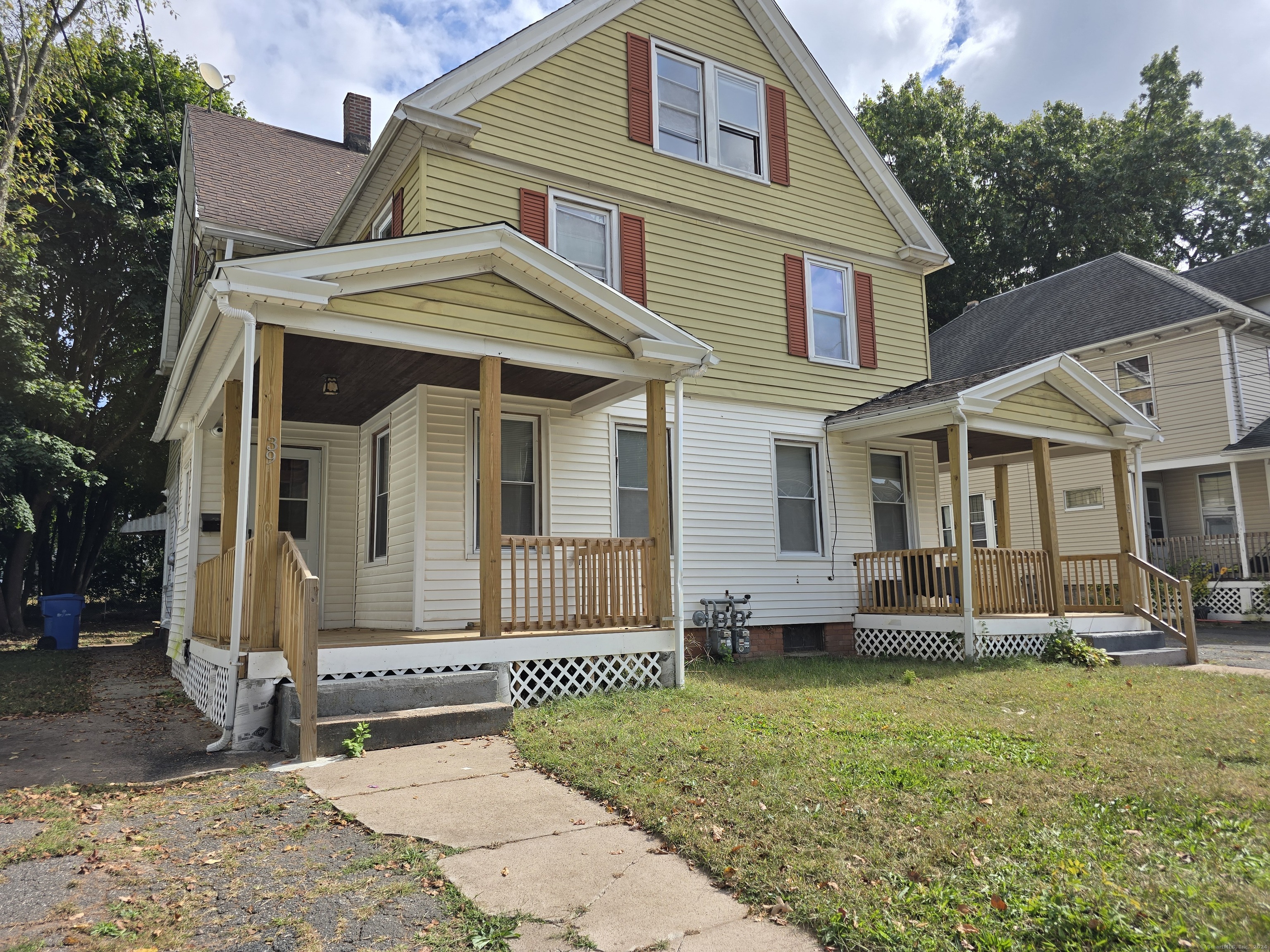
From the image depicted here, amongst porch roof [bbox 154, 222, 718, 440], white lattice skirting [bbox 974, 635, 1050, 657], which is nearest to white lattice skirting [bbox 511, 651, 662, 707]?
porch roof [bbox 154, 222, 718, 440]

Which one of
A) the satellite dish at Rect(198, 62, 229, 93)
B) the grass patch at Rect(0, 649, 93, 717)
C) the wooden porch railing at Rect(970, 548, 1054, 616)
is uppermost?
the satellite dish at Rect(198, 62, 229, 93)

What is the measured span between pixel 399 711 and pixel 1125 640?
9.97 metres

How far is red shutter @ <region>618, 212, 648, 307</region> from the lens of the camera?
11.4m

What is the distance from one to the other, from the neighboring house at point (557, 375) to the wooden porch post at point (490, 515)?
3 cm

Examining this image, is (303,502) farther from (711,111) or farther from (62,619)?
(62,619)

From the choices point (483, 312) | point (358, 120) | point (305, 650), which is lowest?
point (305, 650)

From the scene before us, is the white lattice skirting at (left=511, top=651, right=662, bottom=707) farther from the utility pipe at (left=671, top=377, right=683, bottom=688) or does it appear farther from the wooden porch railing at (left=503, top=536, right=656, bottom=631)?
the wooden porch railing at (left=503, top=536, right=656, bottom=631)

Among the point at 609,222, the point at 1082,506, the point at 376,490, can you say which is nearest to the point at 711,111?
the point at 609,222

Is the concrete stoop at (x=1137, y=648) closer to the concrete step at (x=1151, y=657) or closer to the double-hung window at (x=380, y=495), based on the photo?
the concrete step at (x=1151, y=657)

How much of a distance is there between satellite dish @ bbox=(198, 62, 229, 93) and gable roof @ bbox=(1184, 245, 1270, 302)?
24260mm

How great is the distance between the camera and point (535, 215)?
10.8 m

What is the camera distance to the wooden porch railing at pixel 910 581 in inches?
454

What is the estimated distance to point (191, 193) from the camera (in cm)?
1567

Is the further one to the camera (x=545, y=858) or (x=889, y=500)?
(x=889, y=500)
